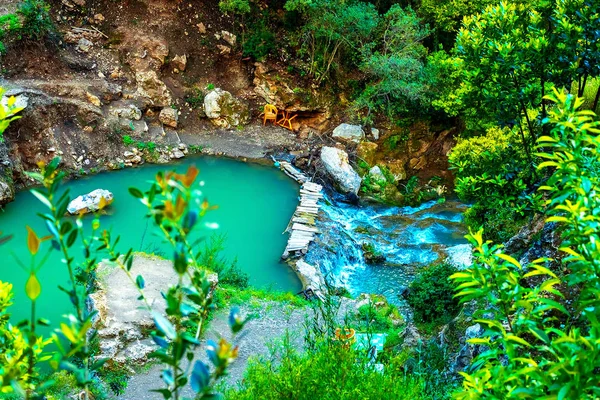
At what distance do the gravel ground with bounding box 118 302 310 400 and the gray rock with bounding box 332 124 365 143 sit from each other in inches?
323

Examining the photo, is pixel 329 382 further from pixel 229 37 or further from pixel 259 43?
pixel 229 37

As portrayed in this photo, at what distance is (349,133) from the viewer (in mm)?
17000

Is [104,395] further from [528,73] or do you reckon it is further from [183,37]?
[183,37]

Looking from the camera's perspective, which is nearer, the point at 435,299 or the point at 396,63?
the point at 435,299

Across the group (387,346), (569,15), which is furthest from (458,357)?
(569,15)

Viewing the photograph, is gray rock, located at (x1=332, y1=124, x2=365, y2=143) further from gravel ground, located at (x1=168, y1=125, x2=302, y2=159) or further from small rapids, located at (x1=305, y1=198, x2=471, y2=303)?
small rapids, located at (x1=305, y1=198, x2=471, y2=303)

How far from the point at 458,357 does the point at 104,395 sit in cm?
442

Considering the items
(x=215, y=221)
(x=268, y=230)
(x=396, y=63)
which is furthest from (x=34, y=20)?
(x=396, y=63)

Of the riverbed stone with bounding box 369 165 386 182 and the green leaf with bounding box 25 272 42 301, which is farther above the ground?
the green leaf with bounding box 25 272 42 301

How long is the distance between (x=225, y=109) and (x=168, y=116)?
74.7 inches

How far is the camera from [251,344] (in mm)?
8633

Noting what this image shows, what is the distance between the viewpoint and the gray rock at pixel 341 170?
50.1 ft

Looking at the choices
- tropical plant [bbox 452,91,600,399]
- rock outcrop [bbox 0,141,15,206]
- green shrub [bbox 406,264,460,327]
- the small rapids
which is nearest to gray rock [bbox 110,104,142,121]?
Answer: rock outcrop [bbox 0,141,15,206]

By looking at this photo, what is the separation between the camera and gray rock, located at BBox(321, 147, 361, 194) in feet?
50.1
